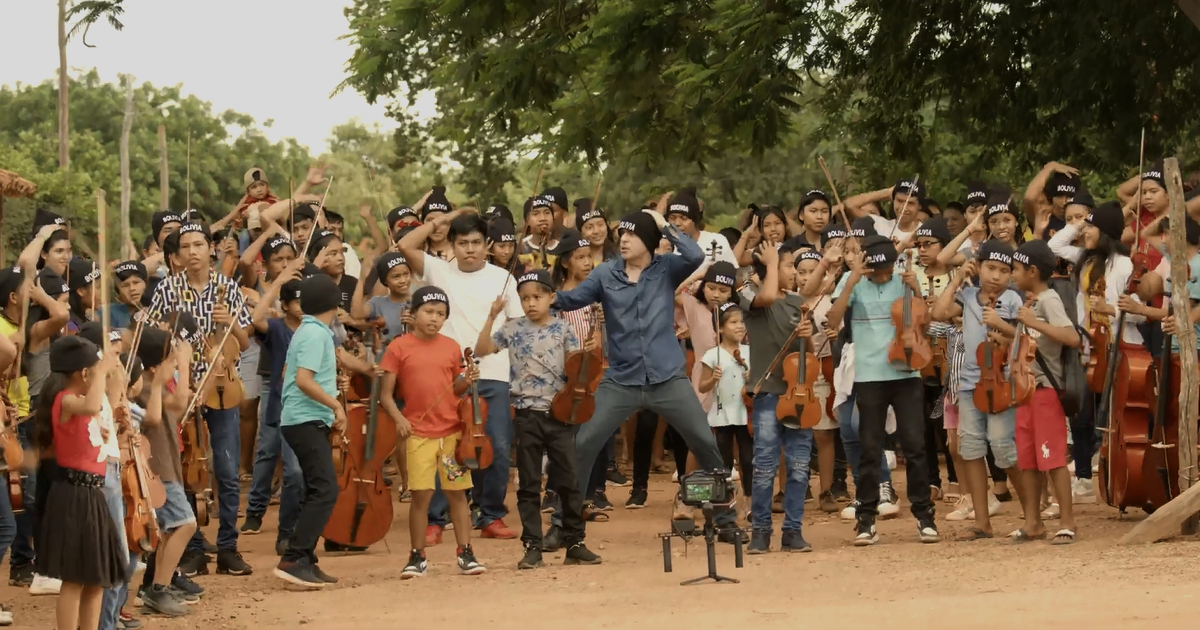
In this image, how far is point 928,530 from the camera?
38.8 feet

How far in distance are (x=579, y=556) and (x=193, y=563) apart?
2.32 metres

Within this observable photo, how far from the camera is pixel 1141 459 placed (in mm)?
11617

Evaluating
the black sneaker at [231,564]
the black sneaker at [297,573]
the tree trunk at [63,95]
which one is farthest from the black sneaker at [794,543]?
the tree trunk at [63,95]

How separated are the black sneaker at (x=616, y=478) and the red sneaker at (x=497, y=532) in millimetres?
3275

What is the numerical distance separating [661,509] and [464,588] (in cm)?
402

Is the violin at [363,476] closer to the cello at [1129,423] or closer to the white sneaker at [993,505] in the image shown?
the white sneaker at [993,505]

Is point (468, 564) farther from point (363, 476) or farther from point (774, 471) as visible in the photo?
point (774, 471)

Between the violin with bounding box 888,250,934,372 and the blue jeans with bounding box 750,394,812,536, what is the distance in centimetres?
73

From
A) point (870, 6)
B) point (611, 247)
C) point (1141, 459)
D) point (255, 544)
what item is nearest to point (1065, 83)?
point (870, 6)

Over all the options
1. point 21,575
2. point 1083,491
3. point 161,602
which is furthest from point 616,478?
point 161,602

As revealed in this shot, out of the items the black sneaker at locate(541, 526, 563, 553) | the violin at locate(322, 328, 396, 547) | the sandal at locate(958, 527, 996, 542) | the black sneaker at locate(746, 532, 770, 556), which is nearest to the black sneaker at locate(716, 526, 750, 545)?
the black sneaker at locate(746, 532, 770, 556)

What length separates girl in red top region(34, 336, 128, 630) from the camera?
838 centimetres

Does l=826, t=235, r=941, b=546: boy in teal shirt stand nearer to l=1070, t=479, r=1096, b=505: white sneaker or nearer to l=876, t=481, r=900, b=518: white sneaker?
l=876, t=481, r=900, b=518: white sneaker

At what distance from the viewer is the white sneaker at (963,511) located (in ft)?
42.2
